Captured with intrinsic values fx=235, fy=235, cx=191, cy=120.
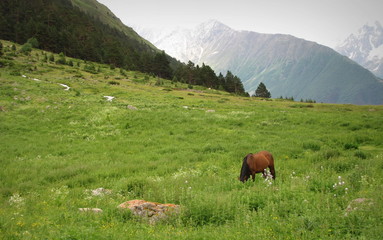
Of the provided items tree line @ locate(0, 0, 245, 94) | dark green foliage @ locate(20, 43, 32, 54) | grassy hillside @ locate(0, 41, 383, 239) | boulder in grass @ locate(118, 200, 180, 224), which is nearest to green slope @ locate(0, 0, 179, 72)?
tree line @ locate(0, 0, 245, 94)

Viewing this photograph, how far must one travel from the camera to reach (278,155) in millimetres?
15422

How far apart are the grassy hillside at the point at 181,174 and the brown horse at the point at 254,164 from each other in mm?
430

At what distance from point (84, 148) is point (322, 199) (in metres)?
16.8

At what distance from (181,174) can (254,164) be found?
3777 millimetres

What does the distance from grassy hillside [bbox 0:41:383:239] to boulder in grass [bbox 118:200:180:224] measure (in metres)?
0.25

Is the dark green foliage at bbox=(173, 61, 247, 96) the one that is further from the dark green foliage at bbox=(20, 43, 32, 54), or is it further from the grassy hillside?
the grassy hillside

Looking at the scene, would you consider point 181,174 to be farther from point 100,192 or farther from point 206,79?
point 206,79

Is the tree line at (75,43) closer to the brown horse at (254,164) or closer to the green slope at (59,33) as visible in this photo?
the green slope at (59,33)

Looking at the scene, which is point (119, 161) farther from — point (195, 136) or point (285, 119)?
point (285, 119)

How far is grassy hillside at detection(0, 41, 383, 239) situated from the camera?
5.88 m

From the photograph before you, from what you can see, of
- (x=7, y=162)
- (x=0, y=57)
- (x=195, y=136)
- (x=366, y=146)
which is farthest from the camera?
(x=0, y=57)

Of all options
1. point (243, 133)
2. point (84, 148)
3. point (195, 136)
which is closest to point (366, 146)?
point (243, 133)

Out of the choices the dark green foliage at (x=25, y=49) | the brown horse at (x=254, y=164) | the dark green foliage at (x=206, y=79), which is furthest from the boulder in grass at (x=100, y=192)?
the dark green foliage at (x=206, y=79)

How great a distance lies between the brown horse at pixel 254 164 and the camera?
10.3 m
